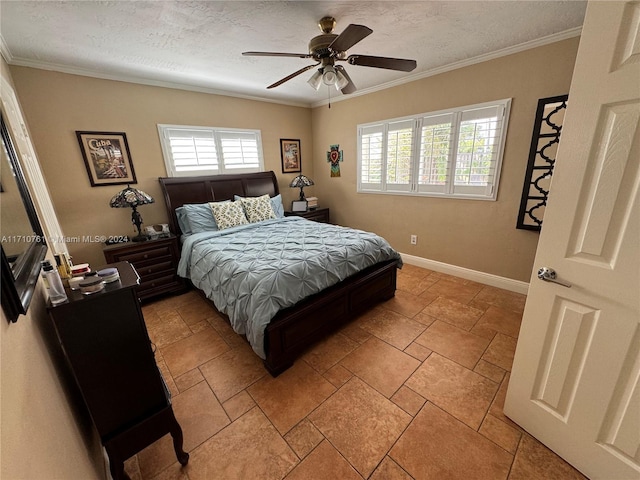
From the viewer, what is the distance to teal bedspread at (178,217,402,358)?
1865 mm

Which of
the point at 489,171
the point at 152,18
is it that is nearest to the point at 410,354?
the point at 489,171

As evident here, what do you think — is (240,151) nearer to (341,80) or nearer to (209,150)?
(209,150)

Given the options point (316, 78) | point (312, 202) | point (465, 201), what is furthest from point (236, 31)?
point (465, 201)

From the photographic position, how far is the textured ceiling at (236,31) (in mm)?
1756

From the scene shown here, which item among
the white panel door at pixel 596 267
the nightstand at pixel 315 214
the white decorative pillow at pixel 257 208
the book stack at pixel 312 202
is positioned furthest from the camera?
the book stack at pixel 312 202

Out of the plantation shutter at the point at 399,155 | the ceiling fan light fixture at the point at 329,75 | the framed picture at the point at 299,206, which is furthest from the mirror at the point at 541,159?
the framed picture at the point at 299,206

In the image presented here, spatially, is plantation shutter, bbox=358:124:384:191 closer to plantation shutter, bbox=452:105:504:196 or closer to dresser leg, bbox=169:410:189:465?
plantation shutter, bbox=452:105:504:196

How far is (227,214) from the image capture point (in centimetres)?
337

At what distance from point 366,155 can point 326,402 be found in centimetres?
339

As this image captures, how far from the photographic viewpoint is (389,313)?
2.65m

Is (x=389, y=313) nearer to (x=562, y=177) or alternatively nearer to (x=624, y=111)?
(x=562, y=177)

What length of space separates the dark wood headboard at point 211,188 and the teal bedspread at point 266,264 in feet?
1.90

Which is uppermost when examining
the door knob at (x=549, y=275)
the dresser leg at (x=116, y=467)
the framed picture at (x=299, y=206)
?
the door knob at (x=549, y=275)

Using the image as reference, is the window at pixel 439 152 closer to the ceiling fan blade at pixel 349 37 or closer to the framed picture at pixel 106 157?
the ceiling fan blade at pixel 349 37
